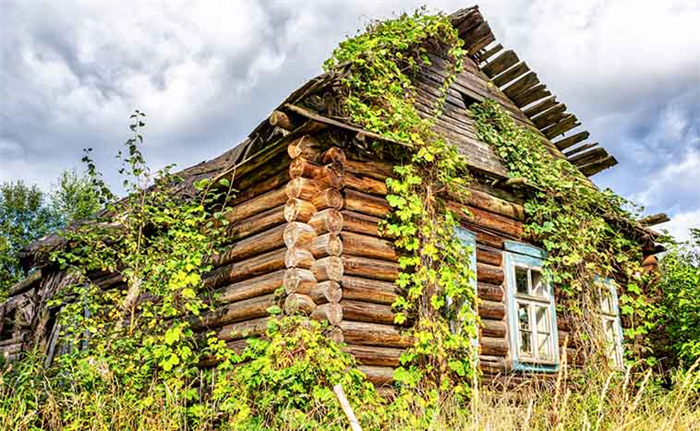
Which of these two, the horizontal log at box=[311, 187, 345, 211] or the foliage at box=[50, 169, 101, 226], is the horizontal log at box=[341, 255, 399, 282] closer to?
the horizontal log at box=[311, 187, 345, 211]

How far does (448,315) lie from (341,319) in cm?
148

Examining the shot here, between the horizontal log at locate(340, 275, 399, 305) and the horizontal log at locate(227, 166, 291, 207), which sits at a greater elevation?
the horizontal log at locate(227, 166, 291, 207)

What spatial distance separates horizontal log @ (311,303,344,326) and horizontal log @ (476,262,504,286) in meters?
2.46

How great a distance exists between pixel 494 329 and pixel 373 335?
2120 millimetres

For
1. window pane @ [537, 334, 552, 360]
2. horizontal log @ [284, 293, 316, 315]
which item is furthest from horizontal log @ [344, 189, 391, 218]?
window pane @ [537, 334, 552, 360]

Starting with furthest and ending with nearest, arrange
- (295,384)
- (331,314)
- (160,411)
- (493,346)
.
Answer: (493,346), (331,314), (160,411), (295,384)

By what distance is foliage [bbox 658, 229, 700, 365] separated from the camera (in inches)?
379

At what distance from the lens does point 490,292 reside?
312 inches

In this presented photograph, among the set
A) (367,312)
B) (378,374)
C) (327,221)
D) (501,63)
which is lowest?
(378,374)

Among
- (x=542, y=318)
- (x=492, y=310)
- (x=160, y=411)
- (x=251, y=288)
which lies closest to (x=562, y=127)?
(x=542, y=318)

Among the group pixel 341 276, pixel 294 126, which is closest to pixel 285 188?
pixel 294 126

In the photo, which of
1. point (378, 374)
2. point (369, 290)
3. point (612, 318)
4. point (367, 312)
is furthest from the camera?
point (612, 318)

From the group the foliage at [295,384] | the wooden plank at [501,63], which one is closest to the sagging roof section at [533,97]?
the wooden plank at [501,63]

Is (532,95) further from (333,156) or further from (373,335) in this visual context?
(373,335)
